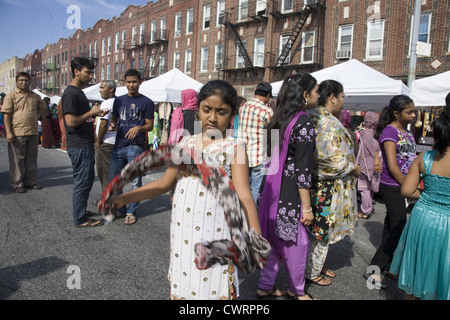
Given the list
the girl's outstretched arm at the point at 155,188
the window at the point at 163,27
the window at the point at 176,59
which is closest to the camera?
the girl's outstretched arm at the point at 155,188

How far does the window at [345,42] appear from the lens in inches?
682

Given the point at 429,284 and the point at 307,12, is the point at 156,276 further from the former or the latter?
the point at 307,12

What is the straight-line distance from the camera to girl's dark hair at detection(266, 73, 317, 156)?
2502 millimetres

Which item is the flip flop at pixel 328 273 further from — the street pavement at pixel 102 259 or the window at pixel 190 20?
the window at pixel 190 20

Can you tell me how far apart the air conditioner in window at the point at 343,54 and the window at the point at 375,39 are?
3.29 ft

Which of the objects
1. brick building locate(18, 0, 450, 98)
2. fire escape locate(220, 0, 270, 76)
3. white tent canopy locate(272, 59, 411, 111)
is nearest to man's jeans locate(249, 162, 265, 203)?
white tent canopy locate(272, 59, 411, 111)

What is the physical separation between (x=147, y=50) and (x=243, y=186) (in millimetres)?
33774

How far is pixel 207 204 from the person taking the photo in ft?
5.25

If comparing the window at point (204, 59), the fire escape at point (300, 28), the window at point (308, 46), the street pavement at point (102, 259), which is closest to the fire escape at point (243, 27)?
the fire escape at point (300, 28)

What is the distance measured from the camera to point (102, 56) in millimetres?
38656

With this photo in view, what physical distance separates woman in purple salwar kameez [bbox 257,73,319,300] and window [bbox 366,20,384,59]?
16210mm

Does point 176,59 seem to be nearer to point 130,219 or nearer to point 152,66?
point 152,66

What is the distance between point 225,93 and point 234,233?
749 millimetres

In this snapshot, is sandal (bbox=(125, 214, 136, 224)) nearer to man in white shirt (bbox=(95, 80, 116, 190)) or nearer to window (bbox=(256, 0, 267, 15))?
man in white shirt (bbox=(95, 80, 116, 190))
